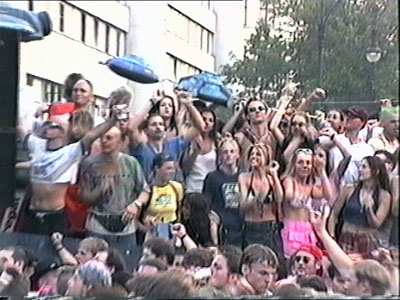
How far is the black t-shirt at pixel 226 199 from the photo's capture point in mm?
3111

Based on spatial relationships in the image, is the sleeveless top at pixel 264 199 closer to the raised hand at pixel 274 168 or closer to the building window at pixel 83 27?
the raised hand at pixel 274 168

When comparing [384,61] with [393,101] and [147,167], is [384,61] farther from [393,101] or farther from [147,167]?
[147,167]

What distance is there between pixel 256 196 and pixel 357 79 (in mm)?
565

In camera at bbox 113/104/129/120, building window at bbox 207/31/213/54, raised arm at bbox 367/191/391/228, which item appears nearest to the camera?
raised arm at bbox 367/191/391/228

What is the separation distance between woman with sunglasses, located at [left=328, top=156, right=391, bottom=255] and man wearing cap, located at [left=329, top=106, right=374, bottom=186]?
0.02 m

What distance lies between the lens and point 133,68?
3.16 m

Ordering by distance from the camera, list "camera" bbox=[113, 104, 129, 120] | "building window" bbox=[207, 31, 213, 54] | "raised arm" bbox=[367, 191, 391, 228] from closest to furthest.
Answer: "raised arm" bbox=[367, 191, 391, 228]
"building window" bbox=[207, 31, 213, 54]
"camera" bbox=[113, 104, 129, 120]

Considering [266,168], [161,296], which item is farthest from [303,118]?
[161,296]

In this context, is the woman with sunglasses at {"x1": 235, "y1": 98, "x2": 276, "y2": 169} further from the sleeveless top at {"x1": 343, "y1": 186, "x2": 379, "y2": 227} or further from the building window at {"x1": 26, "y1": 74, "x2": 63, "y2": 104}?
the building window at {"x1": 26, "y1": 74, "x2": 63, "y2": 104}

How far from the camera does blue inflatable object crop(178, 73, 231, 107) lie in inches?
122

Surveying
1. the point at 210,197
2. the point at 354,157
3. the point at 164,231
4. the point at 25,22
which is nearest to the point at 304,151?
the point at 354,157

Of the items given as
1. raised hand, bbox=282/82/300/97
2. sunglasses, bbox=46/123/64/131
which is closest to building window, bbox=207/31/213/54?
raised hand, bbox=282/82/300/97

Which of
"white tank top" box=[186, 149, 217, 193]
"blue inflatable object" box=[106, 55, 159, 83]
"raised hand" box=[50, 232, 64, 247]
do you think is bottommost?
"raised hand" box=[50, 232, 64, 247]

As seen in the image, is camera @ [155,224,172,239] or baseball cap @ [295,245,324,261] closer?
baseball cap @ [295,245,324,261]
